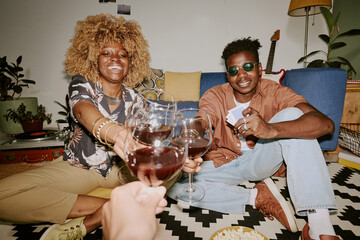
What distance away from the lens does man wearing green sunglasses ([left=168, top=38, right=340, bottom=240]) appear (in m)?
1.01

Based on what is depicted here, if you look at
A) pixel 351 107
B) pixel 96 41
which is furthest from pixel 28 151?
pixel 351 107

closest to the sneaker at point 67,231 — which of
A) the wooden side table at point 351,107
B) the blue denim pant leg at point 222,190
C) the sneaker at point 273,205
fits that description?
the blue denim pant leg at point 222,190

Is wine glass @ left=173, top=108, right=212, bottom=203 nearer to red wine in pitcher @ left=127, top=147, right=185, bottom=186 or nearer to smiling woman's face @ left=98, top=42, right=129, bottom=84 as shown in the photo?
red wine in pitcher @ left=127, top=147, right=185, bottom=186

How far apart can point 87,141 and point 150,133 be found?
2.72 ft

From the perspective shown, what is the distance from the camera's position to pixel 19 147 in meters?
2.27

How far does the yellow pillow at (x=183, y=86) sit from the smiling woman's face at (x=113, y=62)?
144cm

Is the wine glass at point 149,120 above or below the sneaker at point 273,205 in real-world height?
above

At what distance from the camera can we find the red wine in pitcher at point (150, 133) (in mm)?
630

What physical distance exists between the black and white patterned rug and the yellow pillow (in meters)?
1.75

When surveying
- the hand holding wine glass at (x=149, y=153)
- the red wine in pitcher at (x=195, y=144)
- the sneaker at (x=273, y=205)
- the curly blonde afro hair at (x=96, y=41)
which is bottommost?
the sneaker at (x=273, y=205)

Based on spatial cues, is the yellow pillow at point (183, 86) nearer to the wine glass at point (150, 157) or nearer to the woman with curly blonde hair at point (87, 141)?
the woman with curly blonde hair at point (87, 141)

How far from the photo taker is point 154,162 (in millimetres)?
523

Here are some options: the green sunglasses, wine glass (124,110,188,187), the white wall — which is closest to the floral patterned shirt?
wine glass (124,110,188,187)

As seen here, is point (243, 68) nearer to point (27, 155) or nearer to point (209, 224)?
point (209, 224)
